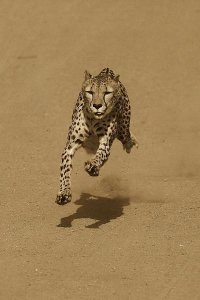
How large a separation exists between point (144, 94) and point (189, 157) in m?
2.35

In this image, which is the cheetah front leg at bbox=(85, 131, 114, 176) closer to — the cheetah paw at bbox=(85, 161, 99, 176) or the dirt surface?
the cheetah paw at bbox=(85, 161, 99, 176)

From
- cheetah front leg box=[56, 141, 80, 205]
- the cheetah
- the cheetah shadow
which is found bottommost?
the cheetah shadow

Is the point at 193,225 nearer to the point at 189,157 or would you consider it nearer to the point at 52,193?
the point at 52,193

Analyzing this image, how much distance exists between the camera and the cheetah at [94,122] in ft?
28.2

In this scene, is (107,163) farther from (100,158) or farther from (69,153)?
(100,158)

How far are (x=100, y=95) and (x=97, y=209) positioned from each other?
5.05 ft

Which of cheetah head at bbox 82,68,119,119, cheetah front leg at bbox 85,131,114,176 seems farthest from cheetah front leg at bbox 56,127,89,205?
cheetah head at bbox 82,68,119,119

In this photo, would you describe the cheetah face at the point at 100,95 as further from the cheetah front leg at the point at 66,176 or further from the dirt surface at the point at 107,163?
the dirt surface at the point at 107,163

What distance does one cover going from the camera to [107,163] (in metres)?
11.3

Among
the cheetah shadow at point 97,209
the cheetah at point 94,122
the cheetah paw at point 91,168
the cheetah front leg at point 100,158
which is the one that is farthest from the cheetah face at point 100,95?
the cheetah shadow at point 97,209

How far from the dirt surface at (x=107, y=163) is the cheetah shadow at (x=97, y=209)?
0.5 inches

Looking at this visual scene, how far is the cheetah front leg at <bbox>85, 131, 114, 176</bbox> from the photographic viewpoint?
8.56 metres

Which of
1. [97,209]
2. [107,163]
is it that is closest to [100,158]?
[97,209]

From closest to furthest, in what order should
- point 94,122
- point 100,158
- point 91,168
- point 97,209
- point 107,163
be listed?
point 91,168
point 100,158
point 94,122
point 97,209
point 107,163
